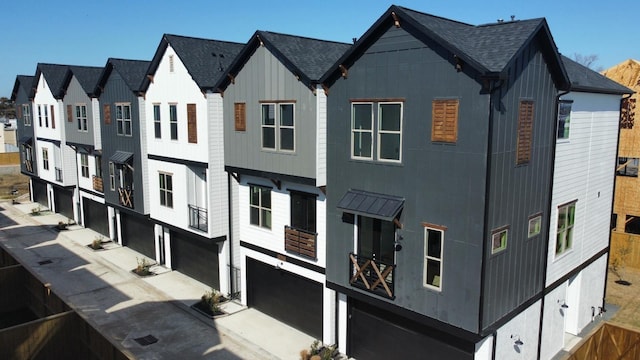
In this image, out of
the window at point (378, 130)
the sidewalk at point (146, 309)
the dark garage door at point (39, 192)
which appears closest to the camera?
the window at point (378, 130)

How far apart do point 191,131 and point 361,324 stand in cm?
1138

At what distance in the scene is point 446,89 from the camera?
12.3 meters

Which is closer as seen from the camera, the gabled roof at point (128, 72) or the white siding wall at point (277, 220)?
the white siding wall at point (277, 220)

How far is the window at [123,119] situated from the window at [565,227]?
846 inches

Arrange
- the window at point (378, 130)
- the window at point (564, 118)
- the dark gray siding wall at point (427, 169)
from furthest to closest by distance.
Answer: the window at point (564, 118), the window at point (378, 130), the dark gray siding wall at point (427, 169)

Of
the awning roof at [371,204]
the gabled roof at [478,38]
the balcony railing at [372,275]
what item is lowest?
the balcony railing at [372,275]

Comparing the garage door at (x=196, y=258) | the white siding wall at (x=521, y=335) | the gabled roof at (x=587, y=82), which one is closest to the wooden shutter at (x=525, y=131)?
the gabled roof at (x=587, y=82)

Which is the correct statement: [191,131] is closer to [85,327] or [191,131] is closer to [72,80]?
[85,327]

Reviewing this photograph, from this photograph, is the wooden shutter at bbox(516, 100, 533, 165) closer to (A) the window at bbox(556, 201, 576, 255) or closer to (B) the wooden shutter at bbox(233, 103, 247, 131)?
(A) the window at bbox(556, 201, 576, 255)

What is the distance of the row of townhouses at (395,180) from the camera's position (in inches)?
488

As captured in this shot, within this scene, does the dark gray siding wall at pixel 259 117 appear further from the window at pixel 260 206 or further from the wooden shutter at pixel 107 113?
the wooden shutter at pixel 107 113

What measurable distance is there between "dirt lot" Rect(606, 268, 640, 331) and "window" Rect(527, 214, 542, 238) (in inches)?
297

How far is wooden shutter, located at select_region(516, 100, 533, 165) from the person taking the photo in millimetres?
12945

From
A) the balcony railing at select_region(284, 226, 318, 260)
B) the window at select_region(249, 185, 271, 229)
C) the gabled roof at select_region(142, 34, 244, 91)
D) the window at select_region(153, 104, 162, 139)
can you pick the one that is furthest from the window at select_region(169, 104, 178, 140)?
the balcony railing at select_region(284, 226, 318, 260)
